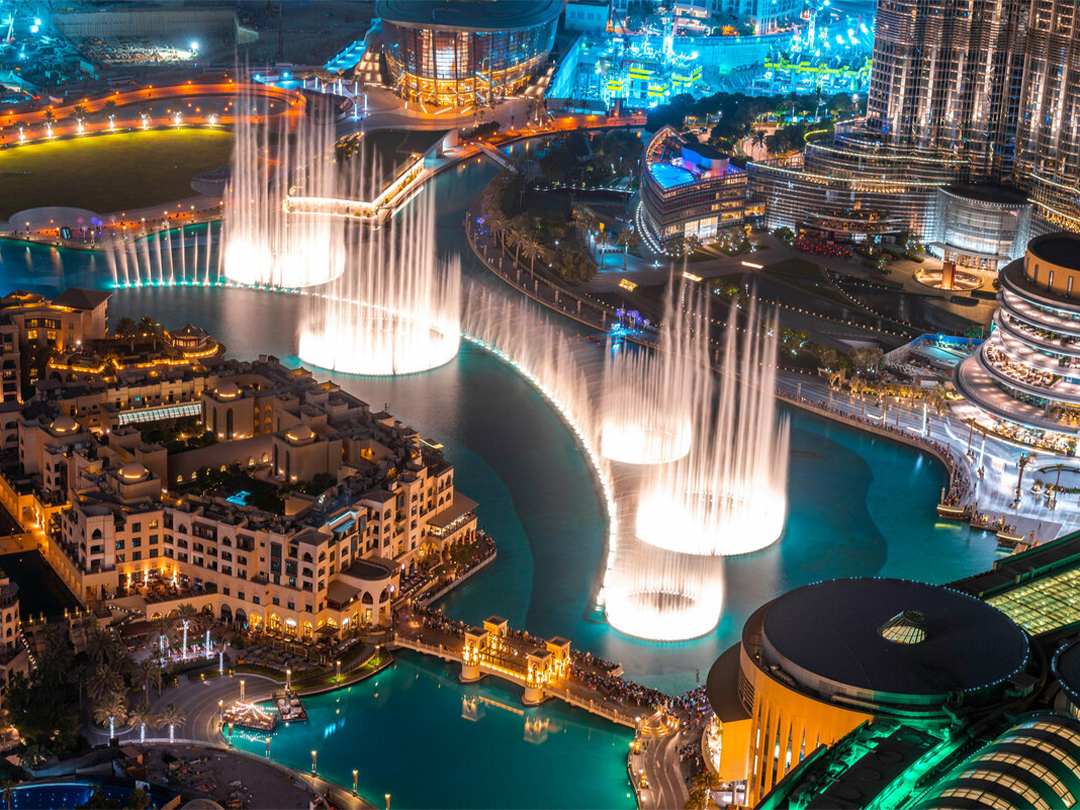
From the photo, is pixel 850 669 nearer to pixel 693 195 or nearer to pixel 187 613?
pixel 187 613

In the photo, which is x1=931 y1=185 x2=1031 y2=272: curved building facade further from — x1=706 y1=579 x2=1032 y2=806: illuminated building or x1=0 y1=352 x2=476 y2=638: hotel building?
x1=706 y1=579 x2=1032 y2=806: illuminated building

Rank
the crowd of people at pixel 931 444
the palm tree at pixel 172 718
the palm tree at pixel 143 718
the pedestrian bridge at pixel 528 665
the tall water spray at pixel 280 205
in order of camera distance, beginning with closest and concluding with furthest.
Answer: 1. the palm tree at pixel 143 718
2. the palm tree at pixel 172 718
3. the pedestrian bridge at pixel 528 665
4. the crowd of people at pixel 931 444
5. the tall water spray at pixel 280 205

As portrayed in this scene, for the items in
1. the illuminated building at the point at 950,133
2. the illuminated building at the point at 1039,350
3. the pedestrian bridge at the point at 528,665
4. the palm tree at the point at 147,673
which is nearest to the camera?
the palm tree at the point at 147,673

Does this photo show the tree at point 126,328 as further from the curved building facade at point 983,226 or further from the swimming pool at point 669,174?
the curved building facade at point 983,226

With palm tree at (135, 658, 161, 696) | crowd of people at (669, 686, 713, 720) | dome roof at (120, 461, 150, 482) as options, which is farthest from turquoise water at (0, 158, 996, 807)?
dome roof at (120, 461, 150, 482)

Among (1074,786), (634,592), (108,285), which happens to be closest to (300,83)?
(108,285)

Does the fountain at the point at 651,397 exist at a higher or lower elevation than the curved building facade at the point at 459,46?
lower

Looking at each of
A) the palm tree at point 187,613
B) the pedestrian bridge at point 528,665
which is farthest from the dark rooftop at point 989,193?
the palm tree at point 187,613
